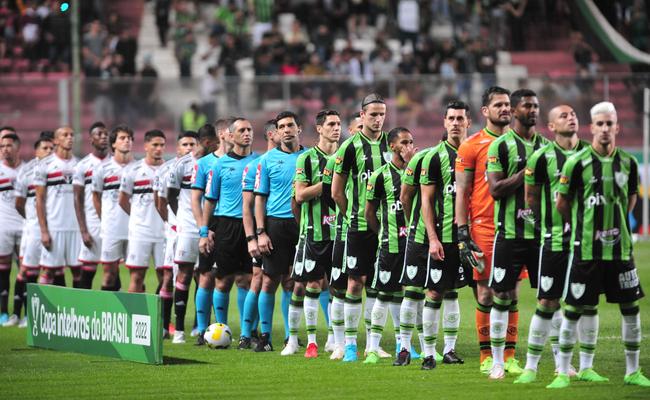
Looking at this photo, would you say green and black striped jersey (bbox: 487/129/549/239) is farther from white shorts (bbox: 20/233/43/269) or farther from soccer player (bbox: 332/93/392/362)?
white shorts (bbox: 20/233/43/269)

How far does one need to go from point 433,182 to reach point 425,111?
16036 millimetres

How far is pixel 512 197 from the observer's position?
1081 centimetres

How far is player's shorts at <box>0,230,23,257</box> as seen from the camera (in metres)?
17.3

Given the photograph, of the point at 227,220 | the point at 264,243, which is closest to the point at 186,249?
→ the point at 227,220

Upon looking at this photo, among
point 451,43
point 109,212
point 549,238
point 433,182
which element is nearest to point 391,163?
point 433,182

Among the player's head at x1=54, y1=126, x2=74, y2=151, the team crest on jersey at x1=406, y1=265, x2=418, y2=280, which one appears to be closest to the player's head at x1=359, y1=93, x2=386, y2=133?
the team crest on jersey at x1=406, y1=265, x2=418, y2=280

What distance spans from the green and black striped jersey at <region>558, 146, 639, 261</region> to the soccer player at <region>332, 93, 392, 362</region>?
274 cm

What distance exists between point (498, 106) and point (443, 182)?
3.00 feet

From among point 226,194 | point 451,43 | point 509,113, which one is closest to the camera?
point 509,113

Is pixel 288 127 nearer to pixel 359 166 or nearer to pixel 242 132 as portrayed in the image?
pixel 242 132

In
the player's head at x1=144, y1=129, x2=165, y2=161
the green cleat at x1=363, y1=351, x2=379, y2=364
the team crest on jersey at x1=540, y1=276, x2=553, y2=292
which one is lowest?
the green cleat at x1=363, y1=351, x2=379, y2=364

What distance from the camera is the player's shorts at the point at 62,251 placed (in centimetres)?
1681

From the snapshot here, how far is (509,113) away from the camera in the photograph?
37.0 ft

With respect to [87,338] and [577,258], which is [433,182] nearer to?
[577,258]
